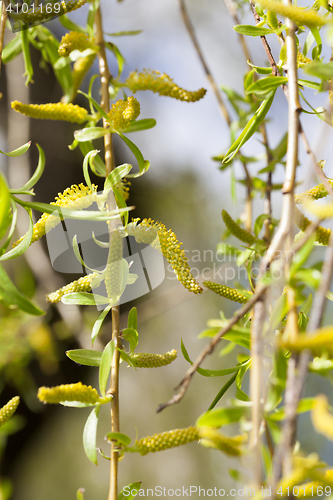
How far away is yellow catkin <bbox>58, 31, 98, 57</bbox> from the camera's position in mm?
409

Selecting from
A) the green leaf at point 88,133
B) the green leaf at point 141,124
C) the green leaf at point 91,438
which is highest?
the green leaf at point 141,124

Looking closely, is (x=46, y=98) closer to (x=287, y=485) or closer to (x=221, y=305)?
(x=221, y=305)

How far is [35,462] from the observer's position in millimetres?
1328

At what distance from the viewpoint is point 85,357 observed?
358 mm

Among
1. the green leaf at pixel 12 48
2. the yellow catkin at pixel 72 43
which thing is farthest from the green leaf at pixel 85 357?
the green leaf at pixel 12 48

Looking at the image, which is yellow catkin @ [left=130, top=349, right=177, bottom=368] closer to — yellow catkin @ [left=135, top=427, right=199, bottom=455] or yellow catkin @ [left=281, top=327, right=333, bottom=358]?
yellow catkin @ [left=135, top=427, right=199, bottom=455]

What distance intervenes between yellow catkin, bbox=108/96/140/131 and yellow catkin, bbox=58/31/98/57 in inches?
4.2

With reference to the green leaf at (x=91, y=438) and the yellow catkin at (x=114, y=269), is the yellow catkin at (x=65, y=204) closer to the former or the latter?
the yellow catkin at (x=114, y=269)

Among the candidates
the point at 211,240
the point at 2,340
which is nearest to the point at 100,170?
the point at 2,340

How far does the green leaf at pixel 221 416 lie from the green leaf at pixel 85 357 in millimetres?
164

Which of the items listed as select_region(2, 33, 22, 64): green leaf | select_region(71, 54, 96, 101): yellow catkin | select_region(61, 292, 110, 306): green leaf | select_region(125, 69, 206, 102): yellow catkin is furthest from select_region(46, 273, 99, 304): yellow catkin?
select_region(2, 33, 22, 64): green leaf

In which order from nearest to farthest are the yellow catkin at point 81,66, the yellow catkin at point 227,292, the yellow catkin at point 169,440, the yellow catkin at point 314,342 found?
the yellow catkin at point 314,342
the yellow catkin at point 169,440
the yellow catkin at point 227,292
the yellow catkin at point 81,66

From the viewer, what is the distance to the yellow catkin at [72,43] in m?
0.41

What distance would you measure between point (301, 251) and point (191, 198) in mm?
1397
